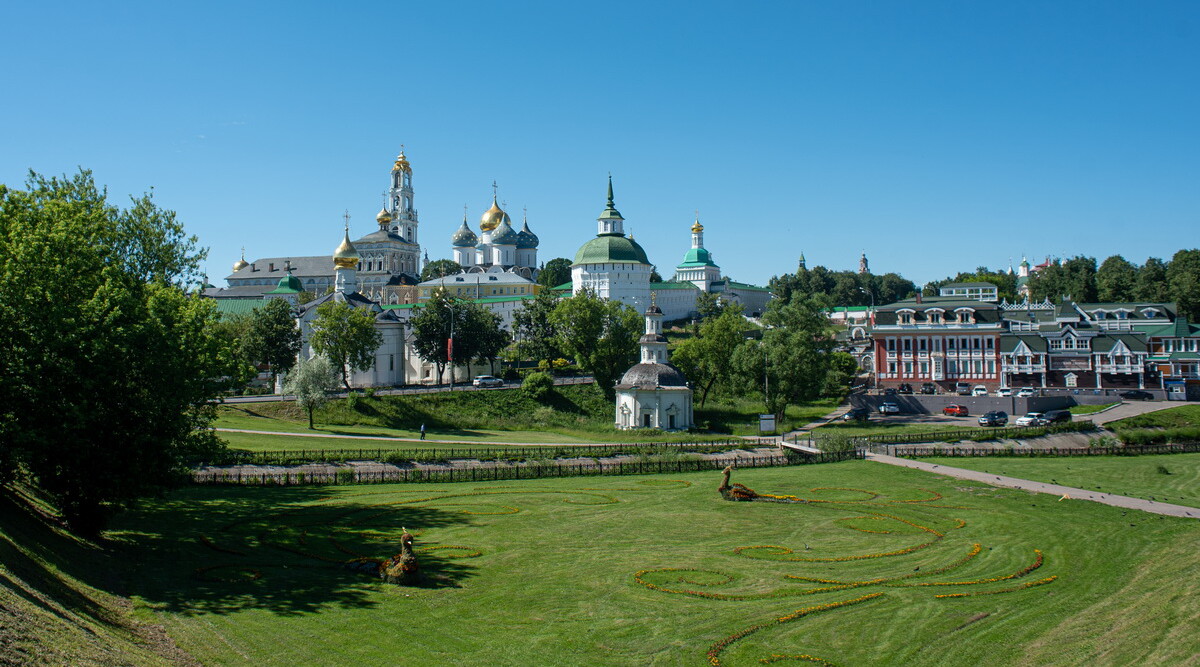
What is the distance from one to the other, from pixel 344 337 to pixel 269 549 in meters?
43.8

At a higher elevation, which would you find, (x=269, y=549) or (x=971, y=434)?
(x=971, y=434)

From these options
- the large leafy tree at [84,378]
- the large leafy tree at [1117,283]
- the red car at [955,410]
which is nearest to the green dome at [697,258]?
the large leafy tree at [1117,283]

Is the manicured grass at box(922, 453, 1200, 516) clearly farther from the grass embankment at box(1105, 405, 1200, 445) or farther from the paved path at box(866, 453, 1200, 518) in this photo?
the grass embankment at box(1105, 405, 1200, 445)

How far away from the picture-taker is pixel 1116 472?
4031 cm

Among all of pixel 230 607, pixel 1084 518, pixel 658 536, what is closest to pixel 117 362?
pixel 230 607

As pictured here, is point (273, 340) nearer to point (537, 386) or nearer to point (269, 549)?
point (537, 386)

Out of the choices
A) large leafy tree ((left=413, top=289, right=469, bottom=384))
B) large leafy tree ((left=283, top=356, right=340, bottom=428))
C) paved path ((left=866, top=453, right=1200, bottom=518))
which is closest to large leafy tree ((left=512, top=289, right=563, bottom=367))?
large leafy tree ((left=413, top=289, right=469, bottom=384))

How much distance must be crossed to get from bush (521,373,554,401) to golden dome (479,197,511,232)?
7105cm

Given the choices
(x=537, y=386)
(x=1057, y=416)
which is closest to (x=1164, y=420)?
(x=1057, y=416)

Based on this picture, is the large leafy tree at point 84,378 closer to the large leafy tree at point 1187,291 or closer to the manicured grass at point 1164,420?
the manicured grass at point 1164,420

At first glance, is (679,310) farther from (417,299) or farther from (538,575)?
(538,575)

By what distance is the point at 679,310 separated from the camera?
12606 cm

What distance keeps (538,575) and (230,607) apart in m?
7.09

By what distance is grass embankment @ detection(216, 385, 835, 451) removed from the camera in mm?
55312
